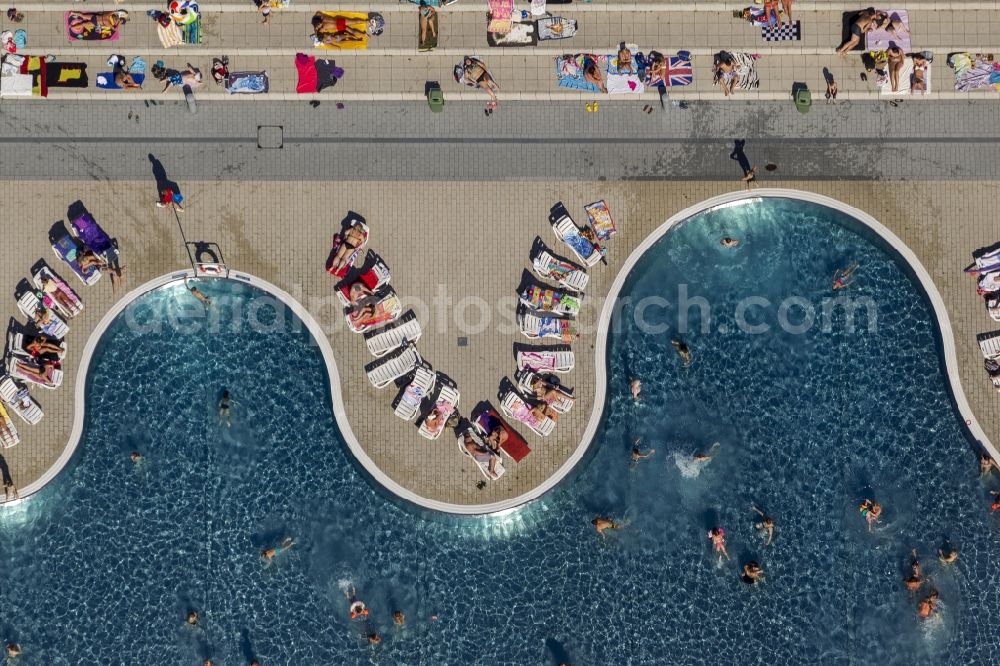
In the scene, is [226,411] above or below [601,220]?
below

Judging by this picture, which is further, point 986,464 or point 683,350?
point 683,350

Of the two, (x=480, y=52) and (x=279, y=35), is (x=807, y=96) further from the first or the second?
(x=279, y=35)

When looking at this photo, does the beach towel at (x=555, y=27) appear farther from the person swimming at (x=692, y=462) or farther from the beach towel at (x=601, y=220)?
the person swimming at (x=692, y=462)

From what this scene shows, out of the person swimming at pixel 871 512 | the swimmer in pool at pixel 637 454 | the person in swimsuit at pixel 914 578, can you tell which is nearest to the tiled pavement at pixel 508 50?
the swimmer in pool at pixel 637 454

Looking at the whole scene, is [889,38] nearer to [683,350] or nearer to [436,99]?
[683,350]

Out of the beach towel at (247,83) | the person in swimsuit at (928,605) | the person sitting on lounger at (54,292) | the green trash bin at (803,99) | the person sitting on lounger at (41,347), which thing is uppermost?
the beach towel at (247,83)

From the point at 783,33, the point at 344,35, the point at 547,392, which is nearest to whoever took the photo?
the point at 547,392

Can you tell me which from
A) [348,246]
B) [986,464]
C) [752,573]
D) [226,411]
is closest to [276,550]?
[226,411]
